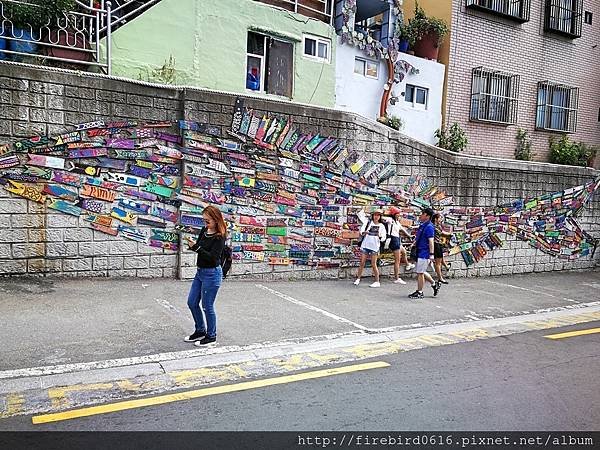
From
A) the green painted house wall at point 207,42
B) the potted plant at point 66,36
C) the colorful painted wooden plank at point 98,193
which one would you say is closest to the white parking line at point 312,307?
the colorful painted wooden plank at point 98,193

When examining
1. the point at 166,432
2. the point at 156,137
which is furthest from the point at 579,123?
the point at 166,432

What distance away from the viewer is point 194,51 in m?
11.1

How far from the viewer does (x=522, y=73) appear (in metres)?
16.6

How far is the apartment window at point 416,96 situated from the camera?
1478cm

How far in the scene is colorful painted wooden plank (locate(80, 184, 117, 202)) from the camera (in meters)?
8.34

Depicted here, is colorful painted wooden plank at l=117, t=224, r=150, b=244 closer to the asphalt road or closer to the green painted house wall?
the green painted house wall

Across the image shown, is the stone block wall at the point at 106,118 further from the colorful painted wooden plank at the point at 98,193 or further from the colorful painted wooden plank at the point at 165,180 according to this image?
the colorful painted wooden plank at the point at 165,180

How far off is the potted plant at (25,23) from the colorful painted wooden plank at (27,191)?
2.08 metres

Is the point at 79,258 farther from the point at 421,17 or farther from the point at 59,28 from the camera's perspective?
the point at 421,17

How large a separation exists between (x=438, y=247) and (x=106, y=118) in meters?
6.79

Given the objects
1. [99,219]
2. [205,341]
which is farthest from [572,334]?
[99,219]

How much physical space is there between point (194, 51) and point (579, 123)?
45.0 ft

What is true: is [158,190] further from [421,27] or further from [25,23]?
[421,27]

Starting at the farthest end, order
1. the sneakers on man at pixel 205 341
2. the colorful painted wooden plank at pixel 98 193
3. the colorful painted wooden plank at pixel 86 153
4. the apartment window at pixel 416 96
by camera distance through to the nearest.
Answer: the apartment window at pixel 416 96 < the colorful painted wooden plank at pixel 98 193 < the colorful painted wooden plank at pixel 86 153 < the sneakers on man at pixel 205 341
